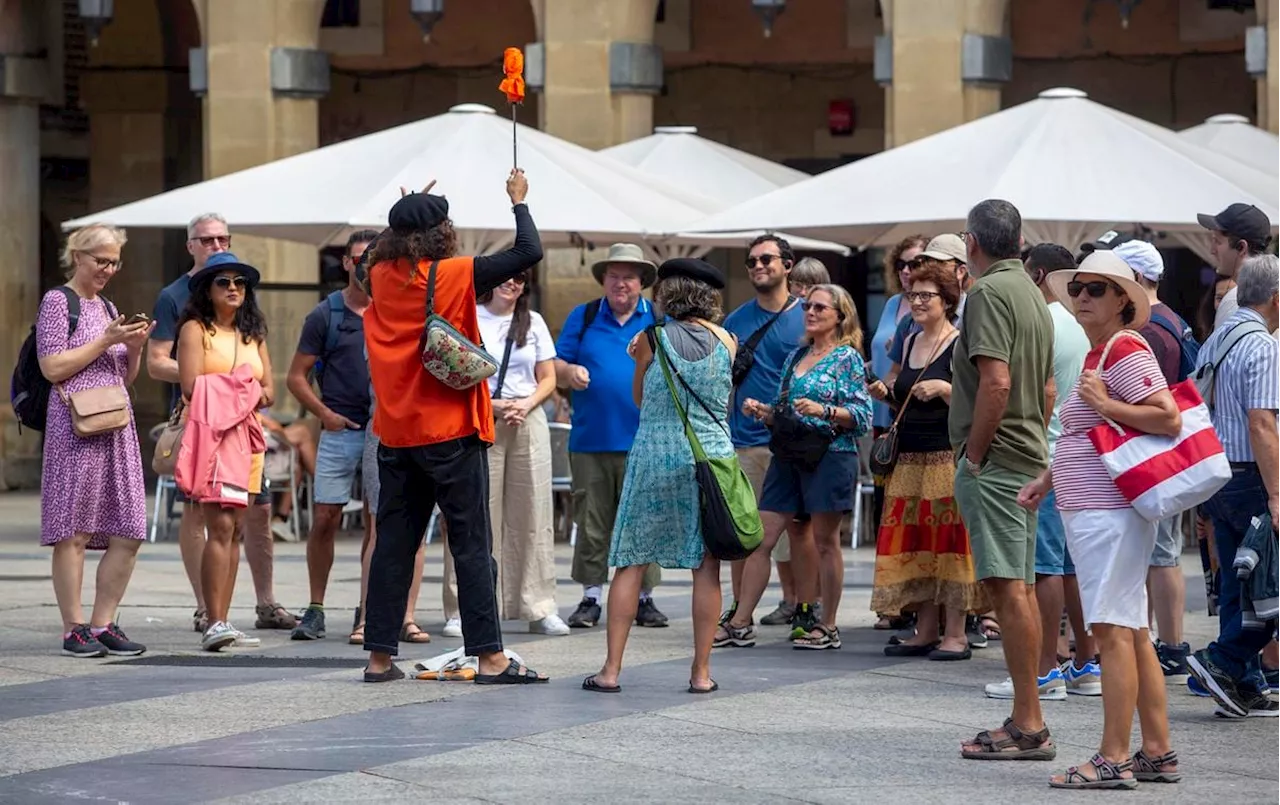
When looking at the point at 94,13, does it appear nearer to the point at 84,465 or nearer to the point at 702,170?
the point at 702,170

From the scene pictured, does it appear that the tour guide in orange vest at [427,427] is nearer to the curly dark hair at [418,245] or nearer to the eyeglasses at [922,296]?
the curly dark hair at [418,245]

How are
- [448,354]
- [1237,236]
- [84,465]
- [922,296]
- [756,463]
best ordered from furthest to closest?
[756,463] < [84,465] < [922,296] < [1237,236] < [448,354]

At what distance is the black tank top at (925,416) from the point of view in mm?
9492

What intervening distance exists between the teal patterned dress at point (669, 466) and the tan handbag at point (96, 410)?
2.44 m

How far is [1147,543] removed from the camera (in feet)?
22.3

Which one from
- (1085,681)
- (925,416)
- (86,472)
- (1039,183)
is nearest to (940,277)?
(925,416)

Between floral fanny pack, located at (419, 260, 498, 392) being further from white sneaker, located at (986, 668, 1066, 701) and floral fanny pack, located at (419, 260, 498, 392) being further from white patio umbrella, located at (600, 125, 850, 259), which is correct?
white patio umbrella, located at (600, 125, 850, 259)

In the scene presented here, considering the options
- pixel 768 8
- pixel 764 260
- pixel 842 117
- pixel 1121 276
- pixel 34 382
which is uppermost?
pixel 768 8

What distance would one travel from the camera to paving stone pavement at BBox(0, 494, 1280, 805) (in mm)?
6598

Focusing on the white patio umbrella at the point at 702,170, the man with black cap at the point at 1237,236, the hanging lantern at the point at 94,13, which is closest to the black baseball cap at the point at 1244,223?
the man with black cap at the point at 1237,236

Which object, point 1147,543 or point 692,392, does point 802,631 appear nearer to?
point 692,392

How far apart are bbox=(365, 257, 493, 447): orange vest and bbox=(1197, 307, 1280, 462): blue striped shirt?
9.14 ft

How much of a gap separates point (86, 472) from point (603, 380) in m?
2.52

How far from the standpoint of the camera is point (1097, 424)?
685 cm
